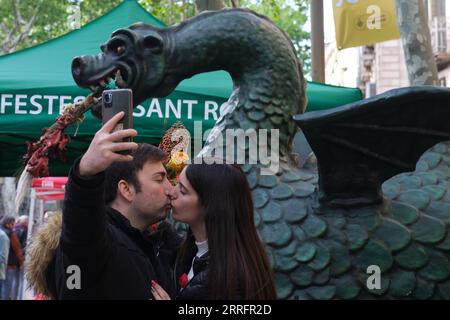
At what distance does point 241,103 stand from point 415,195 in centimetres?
83

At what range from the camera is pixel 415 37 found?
21.9 feet

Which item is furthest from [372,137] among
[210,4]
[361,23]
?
[361,23]

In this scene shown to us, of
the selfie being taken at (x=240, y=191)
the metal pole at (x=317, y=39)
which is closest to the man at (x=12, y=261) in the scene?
the metal pole at (x=317, y=39)

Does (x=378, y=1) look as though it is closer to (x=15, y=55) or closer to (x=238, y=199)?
(x=15, y=55)

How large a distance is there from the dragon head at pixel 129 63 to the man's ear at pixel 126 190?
2.56ft

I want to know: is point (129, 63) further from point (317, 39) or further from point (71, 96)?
point (317, 39)

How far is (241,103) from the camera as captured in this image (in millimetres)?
3334

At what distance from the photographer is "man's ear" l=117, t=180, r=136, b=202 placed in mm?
2516

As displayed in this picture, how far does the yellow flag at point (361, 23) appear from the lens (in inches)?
291

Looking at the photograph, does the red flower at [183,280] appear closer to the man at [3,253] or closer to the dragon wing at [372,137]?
the dragon wing at [372,137]

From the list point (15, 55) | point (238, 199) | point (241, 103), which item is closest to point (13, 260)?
point (15, 55)

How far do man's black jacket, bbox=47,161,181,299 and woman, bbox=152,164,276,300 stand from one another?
10 centimetres

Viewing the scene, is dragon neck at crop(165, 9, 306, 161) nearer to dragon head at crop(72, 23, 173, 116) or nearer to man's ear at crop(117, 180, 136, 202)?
dragon head at crop(72, 23, 173, 116)
